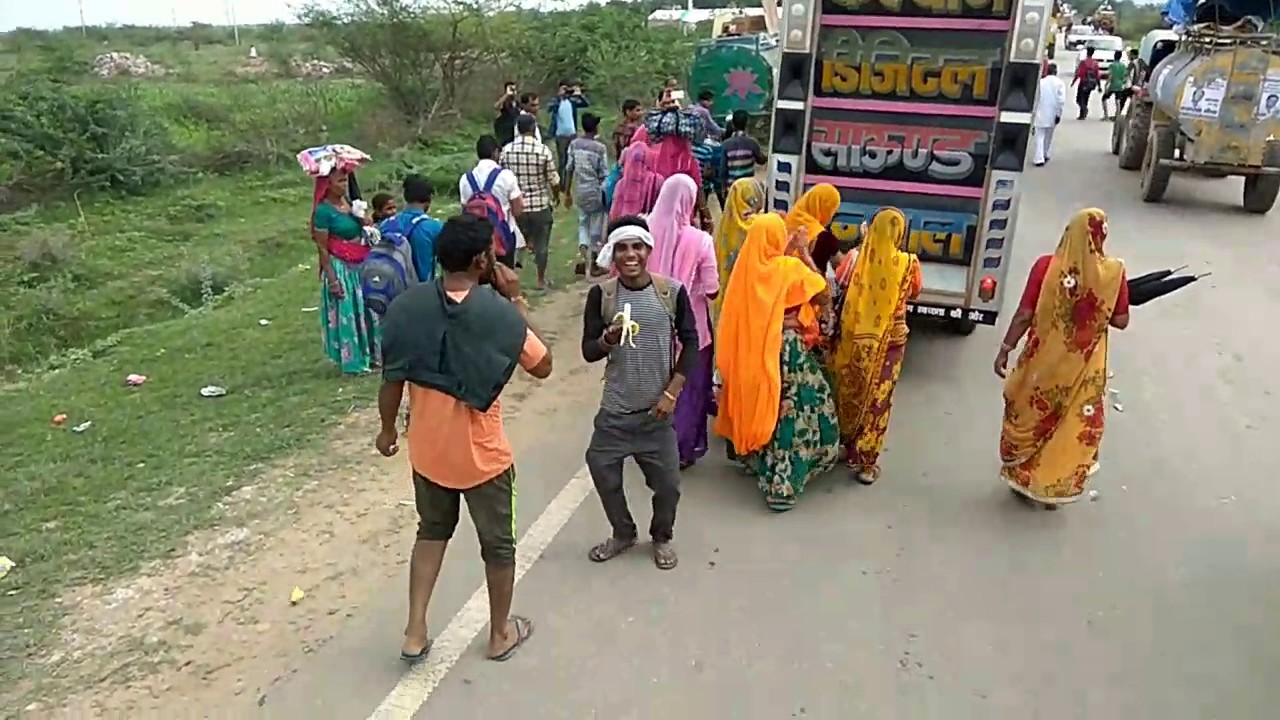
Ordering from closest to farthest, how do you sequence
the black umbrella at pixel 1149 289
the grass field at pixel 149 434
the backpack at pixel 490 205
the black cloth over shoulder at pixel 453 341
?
the black cloth over shoulder at pixel 453 341 < the grass field at pixel 149 434 < the black umbrella at pixel 1149 289 < the backpack at pixel 490 205

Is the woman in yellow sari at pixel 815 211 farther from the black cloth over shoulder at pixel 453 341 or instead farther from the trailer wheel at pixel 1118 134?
the trailer wheel at pixel 1118 134

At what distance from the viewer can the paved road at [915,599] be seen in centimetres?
360

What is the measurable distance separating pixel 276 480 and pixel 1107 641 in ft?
13.0

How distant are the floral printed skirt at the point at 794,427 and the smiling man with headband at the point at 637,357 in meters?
0.76

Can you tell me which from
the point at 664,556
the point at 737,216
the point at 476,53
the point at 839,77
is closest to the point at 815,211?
the point at 737,216

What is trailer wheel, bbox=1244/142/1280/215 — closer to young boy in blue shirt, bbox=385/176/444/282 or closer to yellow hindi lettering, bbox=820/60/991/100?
yellow hindi lettering, bbox=820/60/991/100

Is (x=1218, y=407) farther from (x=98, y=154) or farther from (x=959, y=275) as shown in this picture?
(x=98, y=154)

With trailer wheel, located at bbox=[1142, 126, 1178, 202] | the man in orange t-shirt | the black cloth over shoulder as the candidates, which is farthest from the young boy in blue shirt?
trailer wheel, located at bbox=[1142, 126, 1178, 202]

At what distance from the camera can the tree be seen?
1762 cm

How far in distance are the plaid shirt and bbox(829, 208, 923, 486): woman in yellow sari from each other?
3641 millimetres

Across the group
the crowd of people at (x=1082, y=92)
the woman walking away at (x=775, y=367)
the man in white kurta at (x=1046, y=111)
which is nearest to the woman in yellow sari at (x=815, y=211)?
the woman walking away at (x=775, y=367)

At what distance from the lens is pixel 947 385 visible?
6.75 meters

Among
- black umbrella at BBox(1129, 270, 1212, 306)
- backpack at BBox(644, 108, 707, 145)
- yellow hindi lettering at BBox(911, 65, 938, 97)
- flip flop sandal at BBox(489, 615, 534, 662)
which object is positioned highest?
yellow hindi lettering at BBox(911, 65, 938, 97)

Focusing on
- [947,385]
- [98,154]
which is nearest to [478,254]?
[947,385]
